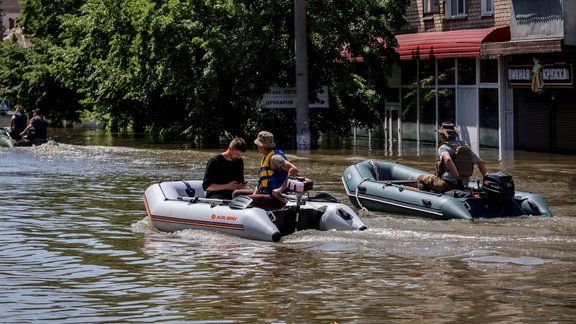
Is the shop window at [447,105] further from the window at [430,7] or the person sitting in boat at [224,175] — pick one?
the person sitting in boat at [224,175]

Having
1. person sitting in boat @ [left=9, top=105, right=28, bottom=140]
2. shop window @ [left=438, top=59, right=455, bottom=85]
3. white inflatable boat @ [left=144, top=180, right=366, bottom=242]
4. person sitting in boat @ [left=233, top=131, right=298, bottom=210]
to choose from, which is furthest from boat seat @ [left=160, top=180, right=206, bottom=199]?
person sitting in boat @ [left=9, top=105, right=28, bottom=140]

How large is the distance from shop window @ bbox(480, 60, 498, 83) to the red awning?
0.90 m

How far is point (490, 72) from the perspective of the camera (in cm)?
3378

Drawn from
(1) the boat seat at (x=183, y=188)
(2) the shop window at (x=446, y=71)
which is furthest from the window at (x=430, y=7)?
(1) the boat seat at (x=183, y=188)

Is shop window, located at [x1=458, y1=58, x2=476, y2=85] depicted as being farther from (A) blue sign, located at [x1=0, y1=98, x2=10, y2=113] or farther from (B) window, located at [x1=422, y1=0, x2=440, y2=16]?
(A) blue sign, located at [x1=0, y1=98, x2=10, y2=113]

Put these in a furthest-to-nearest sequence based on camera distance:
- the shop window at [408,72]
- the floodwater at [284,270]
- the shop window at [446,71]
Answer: the shop window at [408,72], the shop window at [446,71], the floodwater at [284,270]

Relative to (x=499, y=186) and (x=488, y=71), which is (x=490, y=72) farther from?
(x=499, y=186)

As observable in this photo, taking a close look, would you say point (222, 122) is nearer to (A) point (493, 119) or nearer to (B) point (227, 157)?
(A) point (493, 119)

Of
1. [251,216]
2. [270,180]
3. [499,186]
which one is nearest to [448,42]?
[499,186]

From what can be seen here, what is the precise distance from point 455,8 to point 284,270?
23605 mm

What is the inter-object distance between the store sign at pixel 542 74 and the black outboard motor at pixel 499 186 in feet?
43.9

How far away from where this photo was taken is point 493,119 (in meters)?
33.7

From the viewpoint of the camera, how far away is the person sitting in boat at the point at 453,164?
59.3 feet

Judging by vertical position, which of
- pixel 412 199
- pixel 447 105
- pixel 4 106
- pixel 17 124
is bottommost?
pixel 412 199
